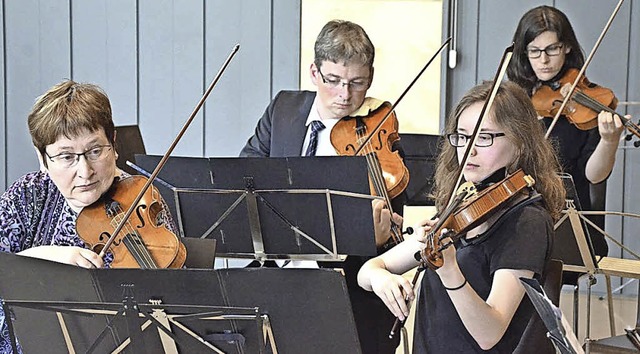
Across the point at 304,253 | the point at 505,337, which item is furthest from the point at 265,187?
the point at 505,337

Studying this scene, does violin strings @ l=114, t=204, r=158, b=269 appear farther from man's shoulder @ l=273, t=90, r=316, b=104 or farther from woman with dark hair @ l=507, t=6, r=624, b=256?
woman with dark hair @ l=507, t=6, r=624, b=256

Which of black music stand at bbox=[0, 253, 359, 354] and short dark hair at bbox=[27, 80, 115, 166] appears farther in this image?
short dark hair at bbox=[27, 80, 115, 166]

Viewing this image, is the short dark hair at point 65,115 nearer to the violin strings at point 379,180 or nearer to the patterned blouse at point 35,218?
the patterned blouse at point 35,218

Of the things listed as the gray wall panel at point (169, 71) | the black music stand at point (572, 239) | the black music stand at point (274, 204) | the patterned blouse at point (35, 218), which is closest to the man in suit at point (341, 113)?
the black music stand at point (274, 204)

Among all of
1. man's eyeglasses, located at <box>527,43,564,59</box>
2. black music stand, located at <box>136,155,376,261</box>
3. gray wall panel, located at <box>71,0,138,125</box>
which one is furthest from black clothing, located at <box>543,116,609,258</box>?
gray wall panel, located at <box>71,0,138,125</box>

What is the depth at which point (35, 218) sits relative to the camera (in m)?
2.07

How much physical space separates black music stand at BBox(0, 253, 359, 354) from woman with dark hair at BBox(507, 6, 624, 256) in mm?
1535

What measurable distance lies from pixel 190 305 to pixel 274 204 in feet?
2.70

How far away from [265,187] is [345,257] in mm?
265

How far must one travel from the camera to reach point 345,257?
241 centimetres

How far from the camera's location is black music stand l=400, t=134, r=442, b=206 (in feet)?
9.45

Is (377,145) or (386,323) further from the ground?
(377,145)

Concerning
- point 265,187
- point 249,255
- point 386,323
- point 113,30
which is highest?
point 113,30

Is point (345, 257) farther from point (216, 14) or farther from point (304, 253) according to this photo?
point (216, 14)
